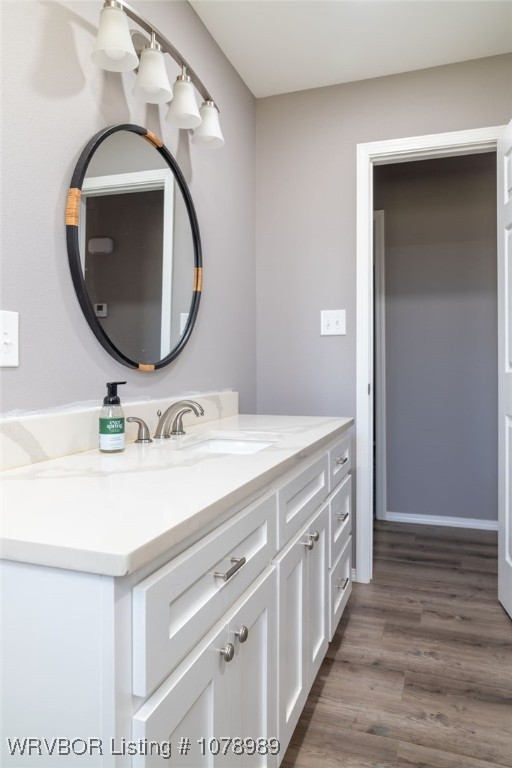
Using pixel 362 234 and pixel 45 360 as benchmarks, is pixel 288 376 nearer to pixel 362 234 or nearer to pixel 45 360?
pixel 362 234

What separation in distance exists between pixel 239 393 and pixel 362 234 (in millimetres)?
935

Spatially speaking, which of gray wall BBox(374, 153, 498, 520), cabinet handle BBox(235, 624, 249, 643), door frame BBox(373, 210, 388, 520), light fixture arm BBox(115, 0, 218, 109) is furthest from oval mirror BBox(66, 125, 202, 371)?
gray wall BBox(374, 153, 498, 520)

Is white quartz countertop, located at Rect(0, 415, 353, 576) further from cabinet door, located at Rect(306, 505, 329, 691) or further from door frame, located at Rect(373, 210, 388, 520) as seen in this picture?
door frame, located at Rect(373, 210, 388, 520)

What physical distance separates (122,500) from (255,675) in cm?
49

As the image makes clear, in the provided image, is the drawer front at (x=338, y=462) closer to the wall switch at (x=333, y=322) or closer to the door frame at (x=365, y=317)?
the door frame at (x=365, y=317)

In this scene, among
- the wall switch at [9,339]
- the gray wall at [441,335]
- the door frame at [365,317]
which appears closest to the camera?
the wall switch at [9,339]

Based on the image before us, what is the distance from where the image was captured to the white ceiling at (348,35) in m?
1.86

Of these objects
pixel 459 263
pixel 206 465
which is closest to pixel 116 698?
pixel 206 465

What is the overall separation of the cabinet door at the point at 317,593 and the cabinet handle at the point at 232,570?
0.52 m

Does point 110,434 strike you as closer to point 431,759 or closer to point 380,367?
point 431,759

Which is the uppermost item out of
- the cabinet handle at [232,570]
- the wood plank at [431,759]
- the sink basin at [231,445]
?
the sink basin at [231,445]

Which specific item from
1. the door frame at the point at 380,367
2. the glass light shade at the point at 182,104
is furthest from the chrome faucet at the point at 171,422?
the door frame at the point at 380,367

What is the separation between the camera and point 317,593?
150 centimetres

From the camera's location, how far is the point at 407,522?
130 inches
